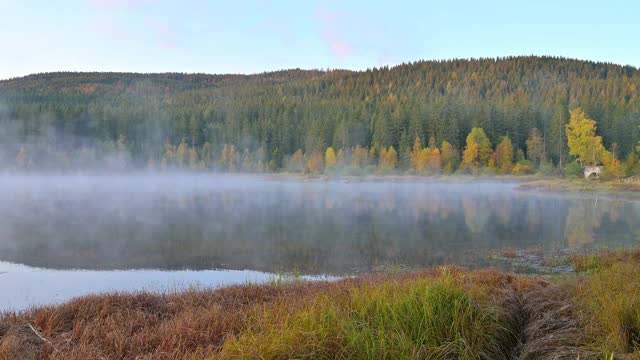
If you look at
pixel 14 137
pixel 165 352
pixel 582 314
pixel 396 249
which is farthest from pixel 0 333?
pixel 14 137

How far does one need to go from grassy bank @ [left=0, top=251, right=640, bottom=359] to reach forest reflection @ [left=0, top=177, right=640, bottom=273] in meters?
12.2

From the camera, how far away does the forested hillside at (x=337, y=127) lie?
10819 centimetres

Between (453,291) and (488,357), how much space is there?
1197mm

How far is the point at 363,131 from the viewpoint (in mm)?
126812

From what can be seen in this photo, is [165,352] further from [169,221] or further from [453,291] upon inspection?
[169,221]

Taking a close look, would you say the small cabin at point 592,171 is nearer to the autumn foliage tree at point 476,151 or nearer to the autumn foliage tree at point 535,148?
the autumn foliage tree at point 535,148

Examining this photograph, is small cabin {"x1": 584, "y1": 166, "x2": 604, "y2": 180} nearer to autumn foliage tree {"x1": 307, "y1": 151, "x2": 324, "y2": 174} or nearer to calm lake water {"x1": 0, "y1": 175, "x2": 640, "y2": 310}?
calm lake water {"x1": 0, "y1": 175, "x2": 640, "y2": 310}

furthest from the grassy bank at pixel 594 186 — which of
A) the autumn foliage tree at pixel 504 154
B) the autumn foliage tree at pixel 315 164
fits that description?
the autumn foliage tree at pixel 315 164

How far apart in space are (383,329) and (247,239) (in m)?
22.5

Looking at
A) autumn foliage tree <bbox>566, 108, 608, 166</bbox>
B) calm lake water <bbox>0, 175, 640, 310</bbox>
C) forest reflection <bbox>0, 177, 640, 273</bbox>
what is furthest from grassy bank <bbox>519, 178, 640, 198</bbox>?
forest reflection <bbox>0, 177, 640, 273</bbox>

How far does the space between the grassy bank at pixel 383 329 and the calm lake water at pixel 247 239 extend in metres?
7.57

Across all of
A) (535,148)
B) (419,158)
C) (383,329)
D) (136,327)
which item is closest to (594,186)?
(535,148)

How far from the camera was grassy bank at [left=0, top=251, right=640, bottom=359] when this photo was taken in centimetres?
521

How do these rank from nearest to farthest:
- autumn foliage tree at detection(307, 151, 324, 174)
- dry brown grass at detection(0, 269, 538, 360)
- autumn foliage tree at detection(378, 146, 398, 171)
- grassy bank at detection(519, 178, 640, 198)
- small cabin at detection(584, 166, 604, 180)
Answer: dry brown grass at detection(0, 269, 538, 360) → grassy bank at detection(519, 178, 640, 198) → small cabin at detection(584, 166, 604, 180) → autumn foliage tree at detection(378, 146, 398, 171) → autumn foliage tree at detection(307, 151, 324, 174)
